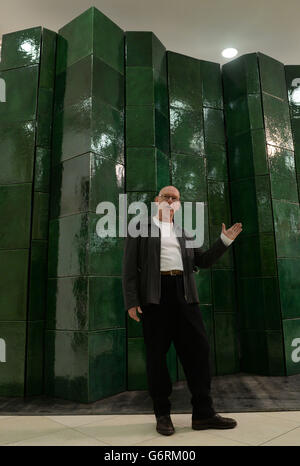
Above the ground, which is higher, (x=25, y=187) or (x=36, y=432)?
(x=25, y=187)

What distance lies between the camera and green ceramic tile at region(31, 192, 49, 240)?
11.0 ft

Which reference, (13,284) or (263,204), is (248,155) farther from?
(13,284)

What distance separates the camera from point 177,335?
7.72 ft

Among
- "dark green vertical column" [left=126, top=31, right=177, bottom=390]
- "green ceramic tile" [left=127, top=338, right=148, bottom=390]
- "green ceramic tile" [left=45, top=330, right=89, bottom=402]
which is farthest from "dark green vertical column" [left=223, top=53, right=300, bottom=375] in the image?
"green ceramic tile" [left=45, top=330, right=89, bottom=402]

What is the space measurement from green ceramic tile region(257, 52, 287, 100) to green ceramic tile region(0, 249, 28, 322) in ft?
11.2

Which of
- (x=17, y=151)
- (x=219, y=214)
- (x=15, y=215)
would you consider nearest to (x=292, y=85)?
(x=219, y=214)

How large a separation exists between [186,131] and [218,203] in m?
0.93

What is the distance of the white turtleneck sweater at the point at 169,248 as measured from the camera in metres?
2.39

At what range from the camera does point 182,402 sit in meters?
2.84

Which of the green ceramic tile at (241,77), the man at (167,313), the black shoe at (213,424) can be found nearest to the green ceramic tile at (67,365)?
the man at (167,313)

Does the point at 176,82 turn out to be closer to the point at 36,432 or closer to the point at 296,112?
the point at 296,112

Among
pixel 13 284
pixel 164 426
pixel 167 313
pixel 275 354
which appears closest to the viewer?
pixel 164 426
